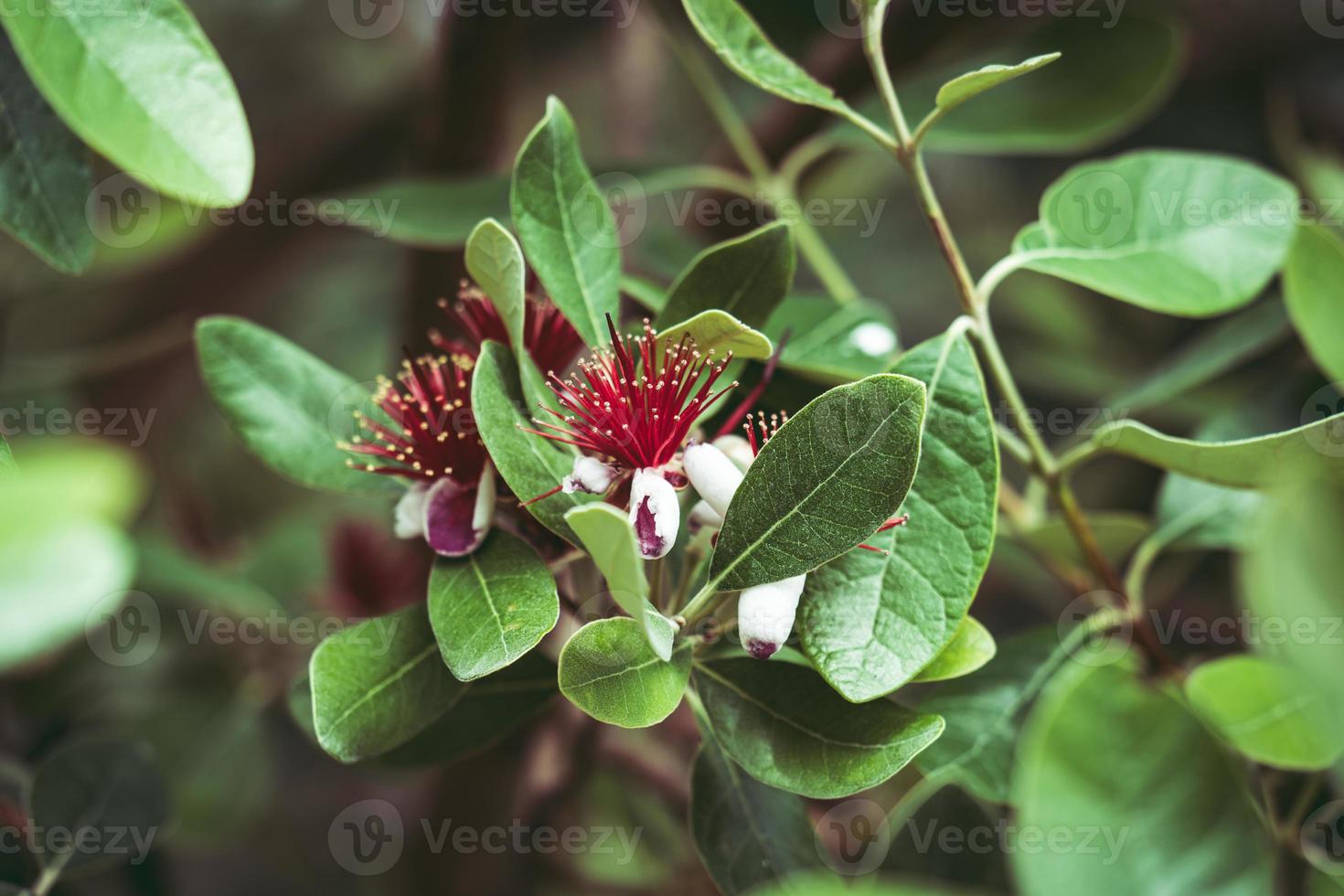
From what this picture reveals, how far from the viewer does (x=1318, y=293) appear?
84cm

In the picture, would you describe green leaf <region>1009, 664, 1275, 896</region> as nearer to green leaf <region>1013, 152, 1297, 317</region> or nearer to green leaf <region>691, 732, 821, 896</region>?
green leaf <region>691, 732, 821, 896</region>

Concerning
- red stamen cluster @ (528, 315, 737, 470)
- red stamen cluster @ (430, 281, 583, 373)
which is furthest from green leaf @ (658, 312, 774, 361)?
red stamen cluster @ (430, 281, 583, 373)

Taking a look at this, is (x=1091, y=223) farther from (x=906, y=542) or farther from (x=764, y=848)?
(x=764, y=848)

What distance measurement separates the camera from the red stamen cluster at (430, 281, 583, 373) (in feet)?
2.27

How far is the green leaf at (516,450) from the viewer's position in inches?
22.3

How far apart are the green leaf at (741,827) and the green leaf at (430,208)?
508mm

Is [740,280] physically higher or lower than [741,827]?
higher

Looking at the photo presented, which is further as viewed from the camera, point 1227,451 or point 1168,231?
point 1168,231

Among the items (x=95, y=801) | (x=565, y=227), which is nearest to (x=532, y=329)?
(x=565, y=227)

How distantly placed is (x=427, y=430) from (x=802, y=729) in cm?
30

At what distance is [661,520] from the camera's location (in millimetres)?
563

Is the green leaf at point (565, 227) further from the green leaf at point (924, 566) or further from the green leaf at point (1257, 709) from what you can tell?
the green leaf at point (1257, 709)

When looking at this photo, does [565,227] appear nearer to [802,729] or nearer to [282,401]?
[282,401]

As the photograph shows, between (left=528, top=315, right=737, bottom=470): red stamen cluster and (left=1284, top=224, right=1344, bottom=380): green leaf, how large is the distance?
0.52 m
